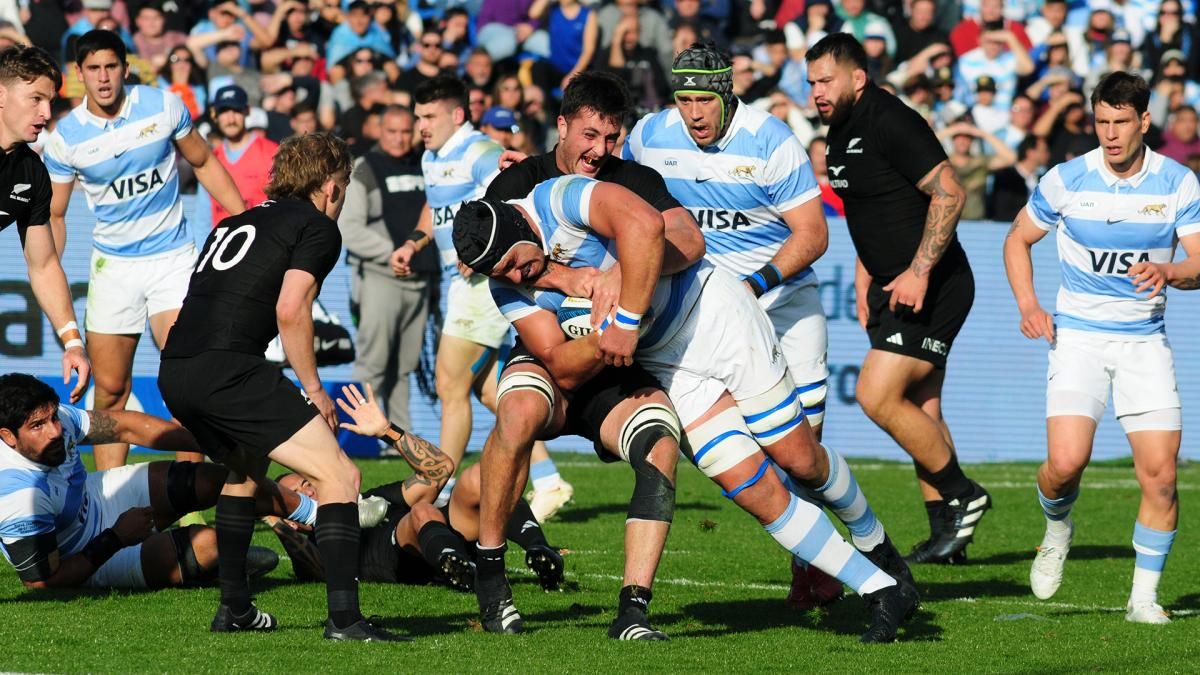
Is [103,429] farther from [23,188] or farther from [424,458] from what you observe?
[424,458]

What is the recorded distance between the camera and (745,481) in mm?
6508

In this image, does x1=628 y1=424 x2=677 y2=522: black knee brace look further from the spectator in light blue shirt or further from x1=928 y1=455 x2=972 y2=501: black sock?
the spectator in light blue shirt

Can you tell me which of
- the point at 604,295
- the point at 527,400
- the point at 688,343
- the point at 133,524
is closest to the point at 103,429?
the point at 133,524

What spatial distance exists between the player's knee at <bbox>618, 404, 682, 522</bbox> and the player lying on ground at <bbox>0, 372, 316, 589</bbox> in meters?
1.99

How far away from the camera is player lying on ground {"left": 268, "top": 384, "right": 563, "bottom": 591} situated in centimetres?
752

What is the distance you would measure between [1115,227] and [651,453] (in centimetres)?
275

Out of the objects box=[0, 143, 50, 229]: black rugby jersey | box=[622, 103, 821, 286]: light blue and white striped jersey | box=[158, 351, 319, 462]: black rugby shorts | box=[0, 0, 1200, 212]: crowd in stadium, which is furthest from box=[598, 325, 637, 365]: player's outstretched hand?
box=[0, 0, 1200, 212]: crowd in stadium

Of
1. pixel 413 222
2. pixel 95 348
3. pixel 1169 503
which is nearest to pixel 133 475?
pixel 95 348

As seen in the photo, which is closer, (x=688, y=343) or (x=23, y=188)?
(x=688, y=343)

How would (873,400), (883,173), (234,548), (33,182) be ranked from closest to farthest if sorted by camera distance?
(234,548) < (33,182) < (883,173) < (873,400)

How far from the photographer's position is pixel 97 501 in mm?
7871

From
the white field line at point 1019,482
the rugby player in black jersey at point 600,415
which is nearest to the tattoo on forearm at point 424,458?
the rugby player in black jersey at point 600,415

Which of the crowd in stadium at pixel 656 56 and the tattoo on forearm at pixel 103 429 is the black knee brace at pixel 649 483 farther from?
the crowd in stadium at pixel 656 56

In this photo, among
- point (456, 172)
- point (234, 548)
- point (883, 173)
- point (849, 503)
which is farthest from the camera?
point (456, 172)
